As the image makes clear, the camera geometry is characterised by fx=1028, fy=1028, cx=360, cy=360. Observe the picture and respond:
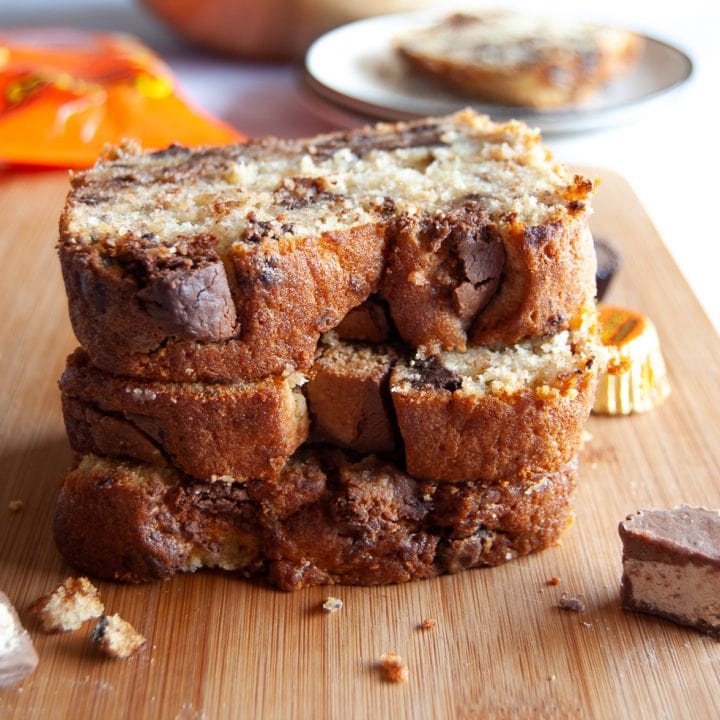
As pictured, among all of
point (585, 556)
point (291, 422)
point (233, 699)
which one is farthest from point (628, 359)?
point (233, 699)

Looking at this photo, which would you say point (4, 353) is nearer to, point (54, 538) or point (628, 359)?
point (54, 538)

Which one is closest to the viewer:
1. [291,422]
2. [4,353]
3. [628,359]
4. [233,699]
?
[233,699]

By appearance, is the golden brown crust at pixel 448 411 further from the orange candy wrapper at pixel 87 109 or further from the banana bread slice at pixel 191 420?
the orange candy wrapper at pixel 87 109

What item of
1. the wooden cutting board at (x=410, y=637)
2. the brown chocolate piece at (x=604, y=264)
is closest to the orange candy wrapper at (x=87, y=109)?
the brown chocolate piece at (x=604, y=264)

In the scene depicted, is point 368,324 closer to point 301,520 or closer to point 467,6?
point 301,520

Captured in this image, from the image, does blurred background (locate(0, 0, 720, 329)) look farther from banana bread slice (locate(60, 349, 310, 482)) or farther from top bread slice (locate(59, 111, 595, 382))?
banana bread slice (locate(60, 349, 310, 482))

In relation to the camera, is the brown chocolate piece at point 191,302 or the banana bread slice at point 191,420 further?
the banana bread slice at point 191,420

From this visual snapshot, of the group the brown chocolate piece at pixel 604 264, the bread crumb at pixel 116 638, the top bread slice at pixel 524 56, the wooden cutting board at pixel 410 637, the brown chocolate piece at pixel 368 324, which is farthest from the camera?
the top bread slice at pixel 524 56
